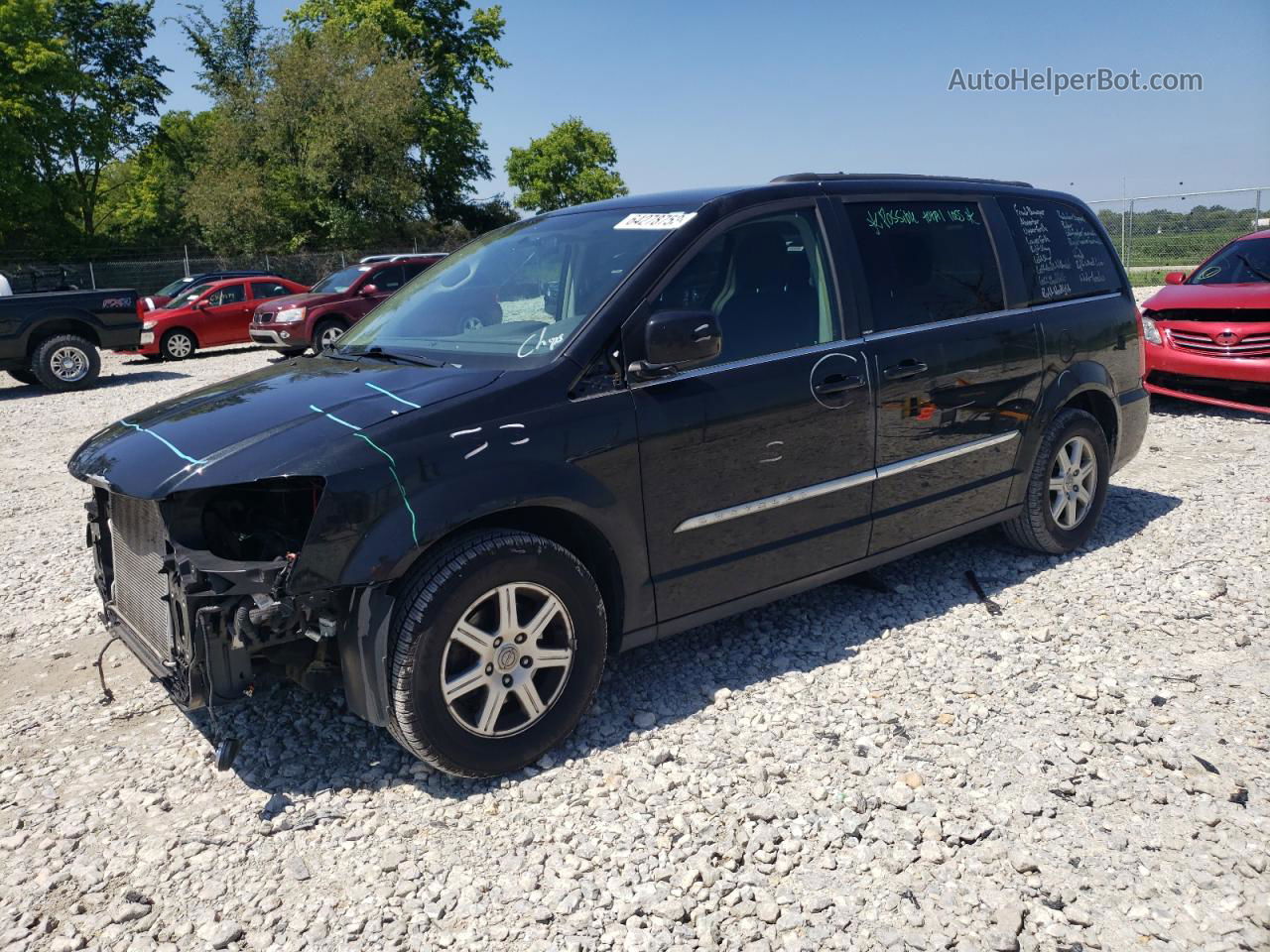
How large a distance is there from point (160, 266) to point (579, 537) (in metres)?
31.2

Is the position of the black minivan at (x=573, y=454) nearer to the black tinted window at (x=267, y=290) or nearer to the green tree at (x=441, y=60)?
the black tinted window at (x=267, y=290)

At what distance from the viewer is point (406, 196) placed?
125 feet

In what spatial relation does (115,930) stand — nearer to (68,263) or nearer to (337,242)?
(68,263)

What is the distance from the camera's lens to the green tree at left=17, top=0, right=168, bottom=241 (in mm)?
37094

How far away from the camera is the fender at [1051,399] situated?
15.9ft

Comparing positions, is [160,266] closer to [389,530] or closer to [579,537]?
[579,537]

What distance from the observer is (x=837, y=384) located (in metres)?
3.91

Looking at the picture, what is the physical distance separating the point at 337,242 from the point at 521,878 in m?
38.5

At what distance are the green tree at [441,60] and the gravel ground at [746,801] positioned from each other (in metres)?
41.0

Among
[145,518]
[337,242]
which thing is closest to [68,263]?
[337,242]

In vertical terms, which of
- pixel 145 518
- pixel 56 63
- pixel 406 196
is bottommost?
pixel 145 518

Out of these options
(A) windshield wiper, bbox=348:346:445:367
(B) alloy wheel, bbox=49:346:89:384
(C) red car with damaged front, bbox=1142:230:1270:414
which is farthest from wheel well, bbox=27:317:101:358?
(C) red car with damaged front, bbox=1142:230:1270:414

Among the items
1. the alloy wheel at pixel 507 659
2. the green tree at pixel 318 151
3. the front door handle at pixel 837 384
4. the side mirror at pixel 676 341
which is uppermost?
the green tree at pixel 318 151

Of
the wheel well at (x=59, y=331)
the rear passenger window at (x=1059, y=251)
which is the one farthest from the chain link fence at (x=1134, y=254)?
the rear passenger window at (x=1059, y=251)
